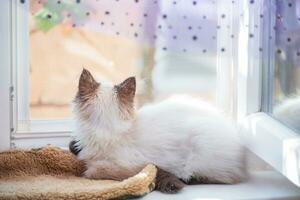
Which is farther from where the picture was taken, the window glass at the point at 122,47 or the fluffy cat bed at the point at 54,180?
the window glass at the point at 122,47

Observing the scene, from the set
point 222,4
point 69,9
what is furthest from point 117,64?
point 222,4

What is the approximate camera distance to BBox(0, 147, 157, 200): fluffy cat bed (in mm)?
1141

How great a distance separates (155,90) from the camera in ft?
4.44

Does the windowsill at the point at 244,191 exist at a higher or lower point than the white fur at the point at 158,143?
lower

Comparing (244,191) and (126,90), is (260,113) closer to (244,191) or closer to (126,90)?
(244,191)

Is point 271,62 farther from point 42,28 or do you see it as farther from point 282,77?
point 42,28

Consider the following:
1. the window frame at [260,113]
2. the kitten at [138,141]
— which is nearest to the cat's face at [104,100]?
the kitten at [138,141]

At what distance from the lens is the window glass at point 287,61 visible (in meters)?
1.23

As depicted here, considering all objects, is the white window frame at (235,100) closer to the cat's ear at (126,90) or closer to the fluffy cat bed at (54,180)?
the fluffy cat bed at (54,180)

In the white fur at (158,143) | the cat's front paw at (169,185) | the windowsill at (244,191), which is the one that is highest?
the white fur at (158,143)

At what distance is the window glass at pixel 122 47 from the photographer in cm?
127

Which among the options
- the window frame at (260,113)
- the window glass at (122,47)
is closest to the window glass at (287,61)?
the window frame at (260,113)

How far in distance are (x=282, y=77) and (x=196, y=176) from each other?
330 millimetres

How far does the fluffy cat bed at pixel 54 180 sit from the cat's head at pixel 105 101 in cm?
13
